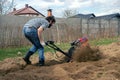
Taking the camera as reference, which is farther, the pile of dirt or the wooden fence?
the wooden fence

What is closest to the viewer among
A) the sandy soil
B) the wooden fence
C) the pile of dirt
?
the sandy soil

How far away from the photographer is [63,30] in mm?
27906

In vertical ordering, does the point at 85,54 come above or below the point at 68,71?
above

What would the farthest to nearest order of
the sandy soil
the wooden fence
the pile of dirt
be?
the wooden fence
the pile of dirt
the sandy soil

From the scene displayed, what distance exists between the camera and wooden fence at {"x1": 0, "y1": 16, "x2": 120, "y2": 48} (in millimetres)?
23531

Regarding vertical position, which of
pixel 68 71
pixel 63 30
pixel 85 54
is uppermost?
pixel 85 54

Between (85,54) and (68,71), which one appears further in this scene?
(85,54)

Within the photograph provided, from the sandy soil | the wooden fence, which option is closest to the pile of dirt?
the sandy soil

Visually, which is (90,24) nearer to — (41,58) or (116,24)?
(116,24)

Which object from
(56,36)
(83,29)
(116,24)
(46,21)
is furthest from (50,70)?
(116,24)

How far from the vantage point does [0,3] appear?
45.7m

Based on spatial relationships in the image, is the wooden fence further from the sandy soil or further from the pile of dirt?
the pile of dirt

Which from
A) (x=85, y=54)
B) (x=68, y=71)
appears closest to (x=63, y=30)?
(x=85, y=54)

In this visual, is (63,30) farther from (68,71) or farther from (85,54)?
(68,71)
